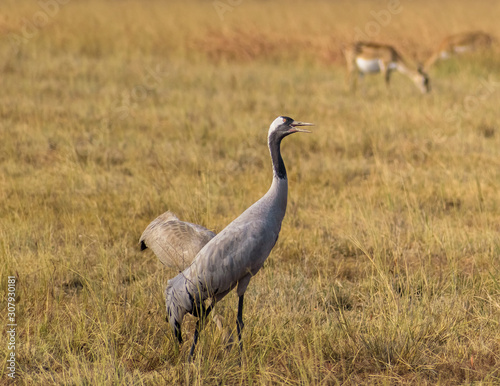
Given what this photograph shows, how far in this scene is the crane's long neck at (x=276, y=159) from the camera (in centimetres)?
362

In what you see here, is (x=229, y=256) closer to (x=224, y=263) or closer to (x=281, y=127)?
(x=224, y=263)

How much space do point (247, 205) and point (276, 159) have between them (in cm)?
264

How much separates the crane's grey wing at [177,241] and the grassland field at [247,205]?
20 centimetres

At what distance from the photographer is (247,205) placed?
627 cm

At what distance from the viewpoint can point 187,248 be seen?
418 cm

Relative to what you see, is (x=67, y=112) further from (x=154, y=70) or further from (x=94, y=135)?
(x=154, y=70)

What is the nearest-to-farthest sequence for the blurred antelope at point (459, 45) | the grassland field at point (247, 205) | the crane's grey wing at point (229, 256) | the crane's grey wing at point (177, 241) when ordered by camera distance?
the crane's grey wing at point (229, 256) → the grassland field at point (247, 205) → the crane's grey wing at point (177, 241) → the blurred antelope at point (459, 45)

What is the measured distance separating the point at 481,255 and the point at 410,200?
1352mm

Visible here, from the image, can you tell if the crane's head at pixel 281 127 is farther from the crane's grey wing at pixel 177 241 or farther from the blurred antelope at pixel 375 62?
the blurred antelope at pixel 375 62

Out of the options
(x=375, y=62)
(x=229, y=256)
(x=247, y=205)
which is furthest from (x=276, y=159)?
(x=375, y=62)

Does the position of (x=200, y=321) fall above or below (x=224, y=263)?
below

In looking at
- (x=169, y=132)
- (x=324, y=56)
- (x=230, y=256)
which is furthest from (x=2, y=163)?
(x=324, y=56)

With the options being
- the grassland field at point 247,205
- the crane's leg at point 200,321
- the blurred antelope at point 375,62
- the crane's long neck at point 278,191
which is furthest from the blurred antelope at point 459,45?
the crane's leg at point 200,321

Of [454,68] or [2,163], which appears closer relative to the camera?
[2,163]
